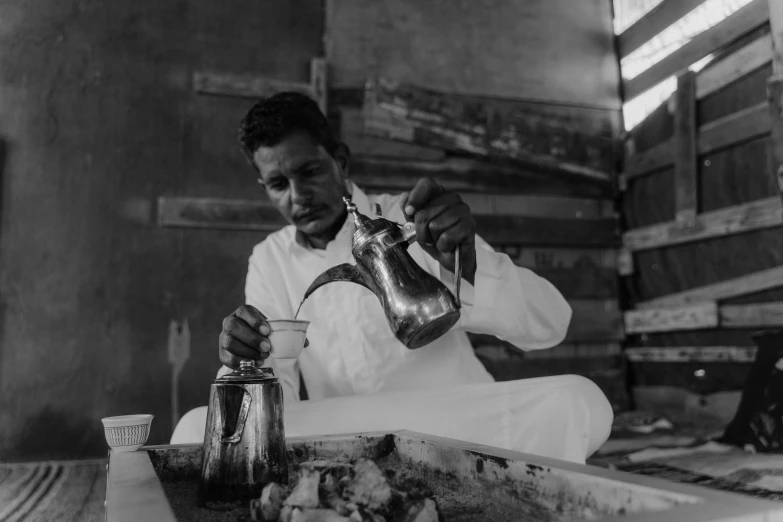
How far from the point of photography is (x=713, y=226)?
11.5ft

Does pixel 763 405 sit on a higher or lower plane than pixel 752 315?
lower

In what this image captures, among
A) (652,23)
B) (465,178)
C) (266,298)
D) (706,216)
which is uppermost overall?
(652,23)

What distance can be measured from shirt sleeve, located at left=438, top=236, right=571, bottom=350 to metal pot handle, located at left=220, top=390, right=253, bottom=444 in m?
0.79

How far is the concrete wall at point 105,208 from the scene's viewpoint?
3244 millimetres

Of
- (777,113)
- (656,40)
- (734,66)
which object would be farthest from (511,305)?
(656,40)

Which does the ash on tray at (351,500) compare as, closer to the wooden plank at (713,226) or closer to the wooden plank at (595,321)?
the wooden plank at (713,226)

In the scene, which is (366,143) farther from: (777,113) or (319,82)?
(777,113)

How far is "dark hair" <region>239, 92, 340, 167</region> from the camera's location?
6.88 ft

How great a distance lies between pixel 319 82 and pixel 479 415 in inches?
99.5

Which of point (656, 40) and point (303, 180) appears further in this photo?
point (656, 40)

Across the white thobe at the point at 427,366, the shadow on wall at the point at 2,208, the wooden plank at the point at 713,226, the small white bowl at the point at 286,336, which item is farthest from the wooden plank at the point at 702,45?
the shadow on wall at the point at 2,208

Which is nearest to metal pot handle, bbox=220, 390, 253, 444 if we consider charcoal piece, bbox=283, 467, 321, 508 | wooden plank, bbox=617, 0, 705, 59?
charcoal piece, bbox=283, 467, 321, 508

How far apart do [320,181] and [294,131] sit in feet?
0.65

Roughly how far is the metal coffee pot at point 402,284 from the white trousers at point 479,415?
25.7 inches
